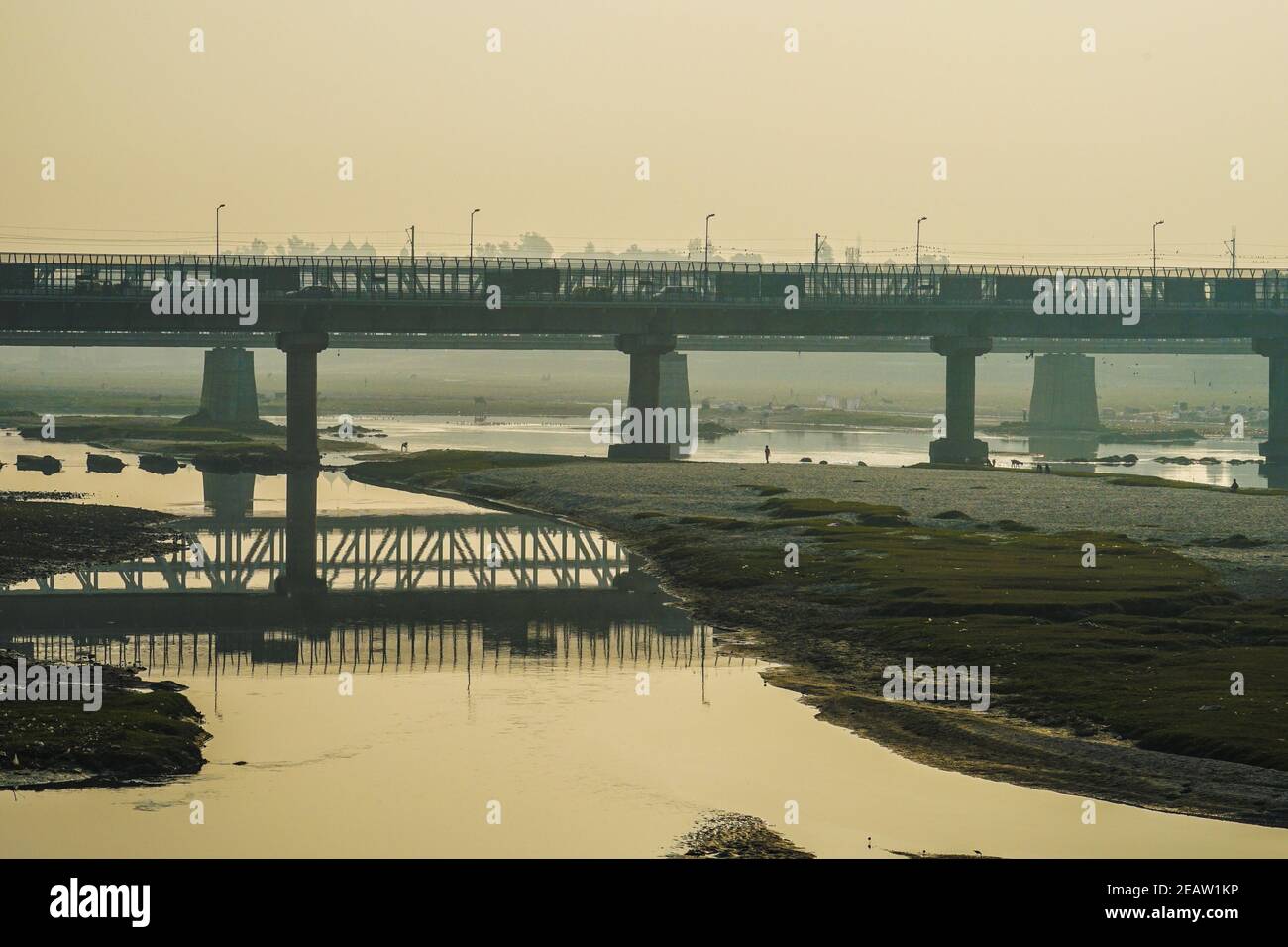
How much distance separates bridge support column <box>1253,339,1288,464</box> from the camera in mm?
166250

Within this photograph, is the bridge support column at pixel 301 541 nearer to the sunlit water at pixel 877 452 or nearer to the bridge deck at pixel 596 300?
the bridge deck at pixel 596 300

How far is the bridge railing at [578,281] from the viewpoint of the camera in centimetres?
13800

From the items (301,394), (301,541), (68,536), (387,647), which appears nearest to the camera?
(387,647)

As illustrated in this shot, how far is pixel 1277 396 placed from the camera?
16925 centimetres

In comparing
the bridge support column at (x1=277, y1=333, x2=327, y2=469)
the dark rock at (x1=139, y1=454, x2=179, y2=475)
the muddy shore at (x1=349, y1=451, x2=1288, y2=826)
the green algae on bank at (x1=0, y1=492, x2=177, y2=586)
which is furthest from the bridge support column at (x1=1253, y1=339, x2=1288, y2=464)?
the green algae on bank at (x1=0, y1=492, x2=177, y2=586)

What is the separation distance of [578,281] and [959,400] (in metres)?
34.1

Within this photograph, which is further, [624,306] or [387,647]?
[624,306]

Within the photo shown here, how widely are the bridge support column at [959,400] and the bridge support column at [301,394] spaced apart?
50.4m

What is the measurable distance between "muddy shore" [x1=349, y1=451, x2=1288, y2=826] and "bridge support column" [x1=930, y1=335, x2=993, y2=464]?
137 ft

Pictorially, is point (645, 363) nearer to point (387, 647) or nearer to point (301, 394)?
point (301, 394)

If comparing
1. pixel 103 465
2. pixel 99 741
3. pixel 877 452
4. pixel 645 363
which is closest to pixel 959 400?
pixel 877 452

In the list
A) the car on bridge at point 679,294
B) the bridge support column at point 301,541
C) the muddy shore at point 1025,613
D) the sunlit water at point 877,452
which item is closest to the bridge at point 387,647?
the muddy shore at point 1025,613
